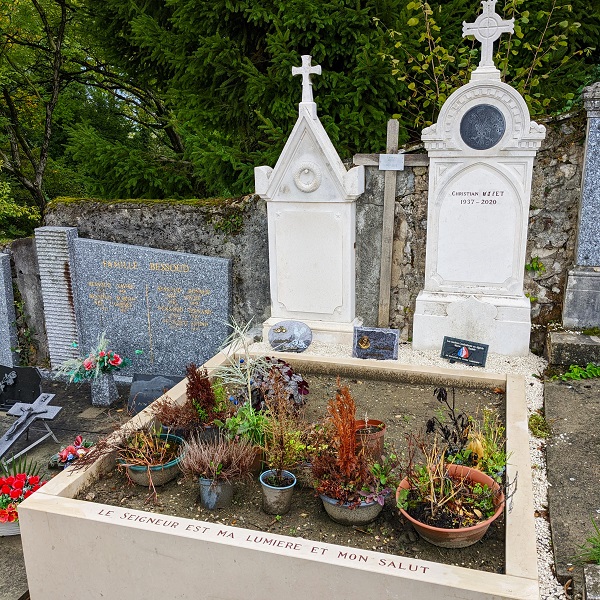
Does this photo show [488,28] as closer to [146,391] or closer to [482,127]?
[482,127]

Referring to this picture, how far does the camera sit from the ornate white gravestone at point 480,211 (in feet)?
18.0

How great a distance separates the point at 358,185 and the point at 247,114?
94.1 inches

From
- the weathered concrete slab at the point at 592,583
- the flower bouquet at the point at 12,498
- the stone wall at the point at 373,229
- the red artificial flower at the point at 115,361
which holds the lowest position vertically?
the flower bouquet at the point at 12,498

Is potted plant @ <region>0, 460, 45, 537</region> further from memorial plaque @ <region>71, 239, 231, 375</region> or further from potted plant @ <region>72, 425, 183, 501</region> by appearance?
memorial plaque @ <region>71, 239, 231, 375</region>

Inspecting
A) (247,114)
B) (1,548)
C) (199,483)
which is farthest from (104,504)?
(247,114)

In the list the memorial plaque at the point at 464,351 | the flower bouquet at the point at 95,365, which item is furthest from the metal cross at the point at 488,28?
the flower bouquet at the point at 95,365

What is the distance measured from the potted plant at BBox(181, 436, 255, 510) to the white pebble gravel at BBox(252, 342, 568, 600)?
1.66m

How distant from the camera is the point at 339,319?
639 centimetres

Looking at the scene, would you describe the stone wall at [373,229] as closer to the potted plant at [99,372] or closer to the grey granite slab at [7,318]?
the grey granite slab at [7,318]

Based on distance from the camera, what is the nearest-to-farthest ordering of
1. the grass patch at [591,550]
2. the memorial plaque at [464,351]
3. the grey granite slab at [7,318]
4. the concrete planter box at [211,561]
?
1. the concrete planter box at [211,561]
2. the grass patch at [591,550]
3. the memorial plaque at [464,351]
4. the grey granite slab at [7,318]

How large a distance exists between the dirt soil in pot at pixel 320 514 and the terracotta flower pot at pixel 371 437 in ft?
0.91

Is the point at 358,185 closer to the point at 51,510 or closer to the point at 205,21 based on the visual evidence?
A: the point at 205,21

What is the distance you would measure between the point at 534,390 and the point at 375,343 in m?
1.50

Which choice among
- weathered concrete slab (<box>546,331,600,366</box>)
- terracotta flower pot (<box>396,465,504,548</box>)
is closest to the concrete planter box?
terracotta flower pot (<box>396,465,504,548</box>)
